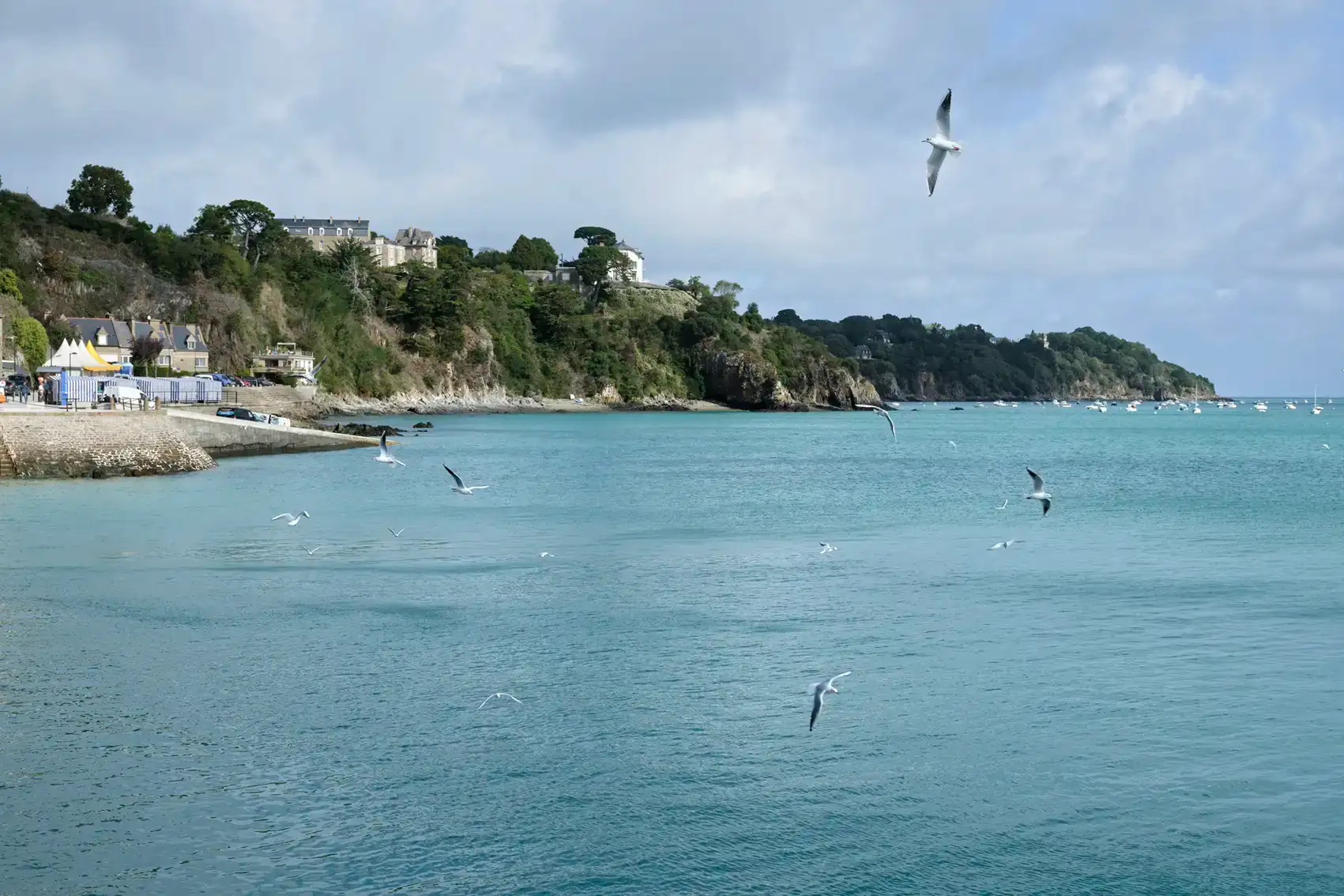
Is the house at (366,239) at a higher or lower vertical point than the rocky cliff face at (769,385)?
higher

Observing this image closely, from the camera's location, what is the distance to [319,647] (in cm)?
2062

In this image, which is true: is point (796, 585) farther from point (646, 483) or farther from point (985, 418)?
point (985, 418)

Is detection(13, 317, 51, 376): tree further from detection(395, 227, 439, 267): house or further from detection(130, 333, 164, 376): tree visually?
detection(395, 227, 439, 267): house

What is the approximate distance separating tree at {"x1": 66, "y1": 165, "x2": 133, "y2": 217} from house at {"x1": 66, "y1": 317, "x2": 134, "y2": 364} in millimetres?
37673

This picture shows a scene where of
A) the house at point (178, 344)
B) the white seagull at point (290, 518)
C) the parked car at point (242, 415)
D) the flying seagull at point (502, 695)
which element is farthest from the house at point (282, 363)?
the flying seagull at point (502, 695)

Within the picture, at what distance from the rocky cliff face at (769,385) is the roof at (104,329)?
3522 inches

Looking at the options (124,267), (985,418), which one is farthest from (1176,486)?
(985,418)

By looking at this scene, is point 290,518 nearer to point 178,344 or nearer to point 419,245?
point 178,344

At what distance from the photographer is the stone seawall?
4794 centimetres

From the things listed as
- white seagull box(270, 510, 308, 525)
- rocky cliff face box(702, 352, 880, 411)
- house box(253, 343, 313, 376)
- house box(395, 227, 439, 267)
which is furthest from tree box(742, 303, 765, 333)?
white seagull box(270, 510, 308, 525)

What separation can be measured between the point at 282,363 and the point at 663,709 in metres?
109

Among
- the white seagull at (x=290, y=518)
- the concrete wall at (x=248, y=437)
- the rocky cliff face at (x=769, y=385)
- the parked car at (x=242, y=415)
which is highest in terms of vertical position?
the rocky cliff face at (x=769, y=385)

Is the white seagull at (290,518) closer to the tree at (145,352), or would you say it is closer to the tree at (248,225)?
the tree at (145,352)

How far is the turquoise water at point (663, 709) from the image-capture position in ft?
41.4
